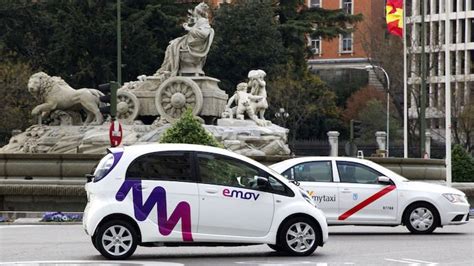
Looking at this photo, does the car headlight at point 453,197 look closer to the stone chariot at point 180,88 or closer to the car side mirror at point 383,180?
the car side mirror at point 383,180

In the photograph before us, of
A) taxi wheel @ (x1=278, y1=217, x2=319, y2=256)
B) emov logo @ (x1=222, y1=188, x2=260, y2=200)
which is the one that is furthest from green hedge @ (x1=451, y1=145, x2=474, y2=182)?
emov logo @ (x1=222, y1=188, x2=260, y2=200)

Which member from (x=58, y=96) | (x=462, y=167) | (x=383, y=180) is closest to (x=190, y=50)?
(x=58, y=96)

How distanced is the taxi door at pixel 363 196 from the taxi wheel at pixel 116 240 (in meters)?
5.96

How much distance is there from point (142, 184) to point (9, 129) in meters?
51.2

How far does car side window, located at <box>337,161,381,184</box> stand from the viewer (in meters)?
20.9

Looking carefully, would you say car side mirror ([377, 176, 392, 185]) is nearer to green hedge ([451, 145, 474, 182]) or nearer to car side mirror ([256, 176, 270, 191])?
car side mirror ([256, 176, 270, 191])

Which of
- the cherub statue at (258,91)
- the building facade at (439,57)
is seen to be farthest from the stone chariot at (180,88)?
the building facade at (439,57)

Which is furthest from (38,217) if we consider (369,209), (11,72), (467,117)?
(467,117)

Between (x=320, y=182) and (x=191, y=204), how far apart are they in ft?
17.6

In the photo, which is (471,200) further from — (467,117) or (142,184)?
(467,117)

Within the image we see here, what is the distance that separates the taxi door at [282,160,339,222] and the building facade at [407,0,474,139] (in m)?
47.9

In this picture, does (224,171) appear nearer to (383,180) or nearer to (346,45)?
(383,180)

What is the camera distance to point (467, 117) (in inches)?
2940

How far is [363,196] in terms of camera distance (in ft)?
68.1
